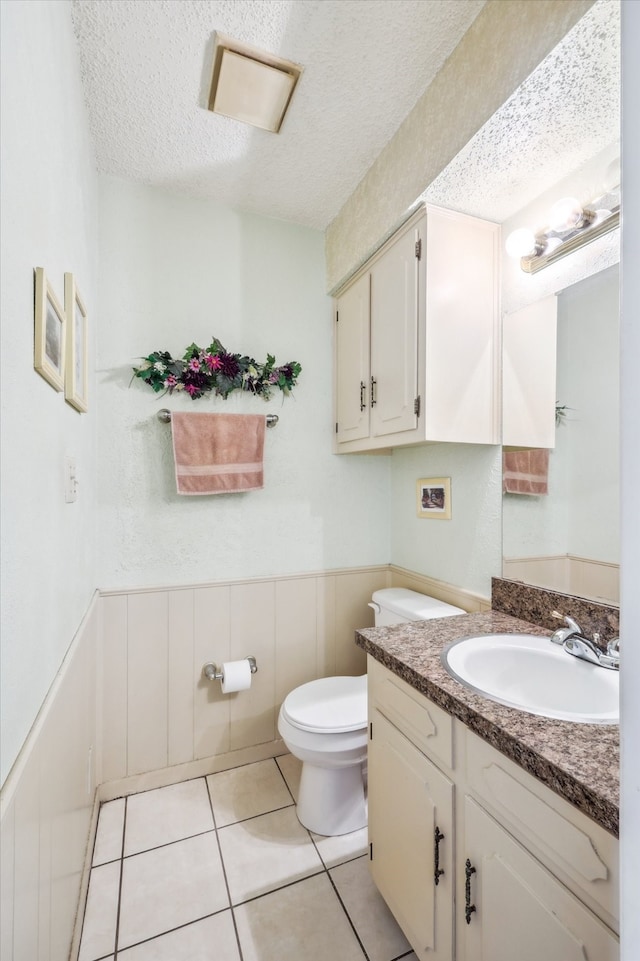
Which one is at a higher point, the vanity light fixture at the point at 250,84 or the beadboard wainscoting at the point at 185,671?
the vanity light fixture at the point at 250,84

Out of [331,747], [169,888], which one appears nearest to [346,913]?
[331,747]

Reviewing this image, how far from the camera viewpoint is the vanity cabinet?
649 mm

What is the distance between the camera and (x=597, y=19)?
90 centimetres

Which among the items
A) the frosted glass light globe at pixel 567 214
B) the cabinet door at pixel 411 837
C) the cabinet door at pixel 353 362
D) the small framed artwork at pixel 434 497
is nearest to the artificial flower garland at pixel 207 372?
the cabinet door at pixel 353 362

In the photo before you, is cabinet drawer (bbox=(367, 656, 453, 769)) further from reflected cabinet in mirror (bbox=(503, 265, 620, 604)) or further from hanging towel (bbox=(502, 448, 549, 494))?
hanging towel (bbox=(502, 448, 549, 494))

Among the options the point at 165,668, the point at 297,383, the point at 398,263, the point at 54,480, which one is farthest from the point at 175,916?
the point at 398,263

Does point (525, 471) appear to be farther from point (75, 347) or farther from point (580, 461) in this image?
point (75, 347)

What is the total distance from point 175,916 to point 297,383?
6.38 feet

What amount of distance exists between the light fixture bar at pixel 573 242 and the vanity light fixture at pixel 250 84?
92 cm

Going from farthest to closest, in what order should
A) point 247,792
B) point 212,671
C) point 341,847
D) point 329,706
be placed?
point 212,671, point 247,792, point 329,706, point 341,847

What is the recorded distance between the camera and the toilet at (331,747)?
1.49m

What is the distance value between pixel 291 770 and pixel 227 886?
554mm

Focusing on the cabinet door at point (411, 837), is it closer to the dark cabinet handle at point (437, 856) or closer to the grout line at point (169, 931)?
the dark cabinet handle at point (437, 856)

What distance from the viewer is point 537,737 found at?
740 mm
